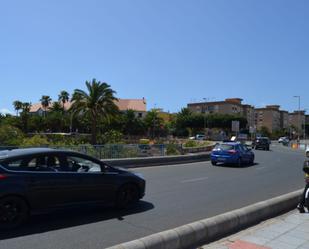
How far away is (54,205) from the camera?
786 cm

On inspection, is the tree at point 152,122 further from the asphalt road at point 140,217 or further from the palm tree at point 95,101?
the asphalt road at point 140,217

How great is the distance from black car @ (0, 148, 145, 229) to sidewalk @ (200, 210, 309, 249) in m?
2.97

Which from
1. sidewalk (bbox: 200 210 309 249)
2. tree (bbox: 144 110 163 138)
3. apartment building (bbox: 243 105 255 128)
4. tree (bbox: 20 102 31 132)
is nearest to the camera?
sidewalk (bbox: 200 210 309 249)

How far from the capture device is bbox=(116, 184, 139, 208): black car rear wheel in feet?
30.2

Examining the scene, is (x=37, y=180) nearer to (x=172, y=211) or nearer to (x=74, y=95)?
(x=172, y=211)

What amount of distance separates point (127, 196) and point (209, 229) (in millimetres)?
3088

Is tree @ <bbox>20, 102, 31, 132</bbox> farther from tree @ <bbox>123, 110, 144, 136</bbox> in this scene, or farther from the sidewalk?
the sidewalk

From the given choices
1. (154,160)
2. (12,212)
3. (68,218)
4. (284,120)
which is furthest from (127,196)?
(284,120)

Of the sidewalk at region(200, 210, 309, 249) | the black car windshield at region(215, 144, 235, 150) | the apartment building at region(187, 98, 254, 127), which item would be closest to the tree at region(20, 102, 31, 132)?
the apartment building at region(187, 98, 254, 127)

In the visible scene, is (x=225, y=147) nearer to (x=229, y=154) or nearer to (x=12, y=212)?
(x=229, y=154)

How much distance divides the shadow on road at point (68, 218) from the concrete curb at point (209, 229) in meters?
2.23

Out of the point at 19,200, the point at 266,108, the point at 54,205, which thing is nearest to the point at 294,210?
the point at 54,205

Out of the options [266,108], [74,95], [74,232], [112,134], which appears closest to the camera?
[74,232]

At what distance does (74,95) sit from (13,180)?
46163 millimetres
